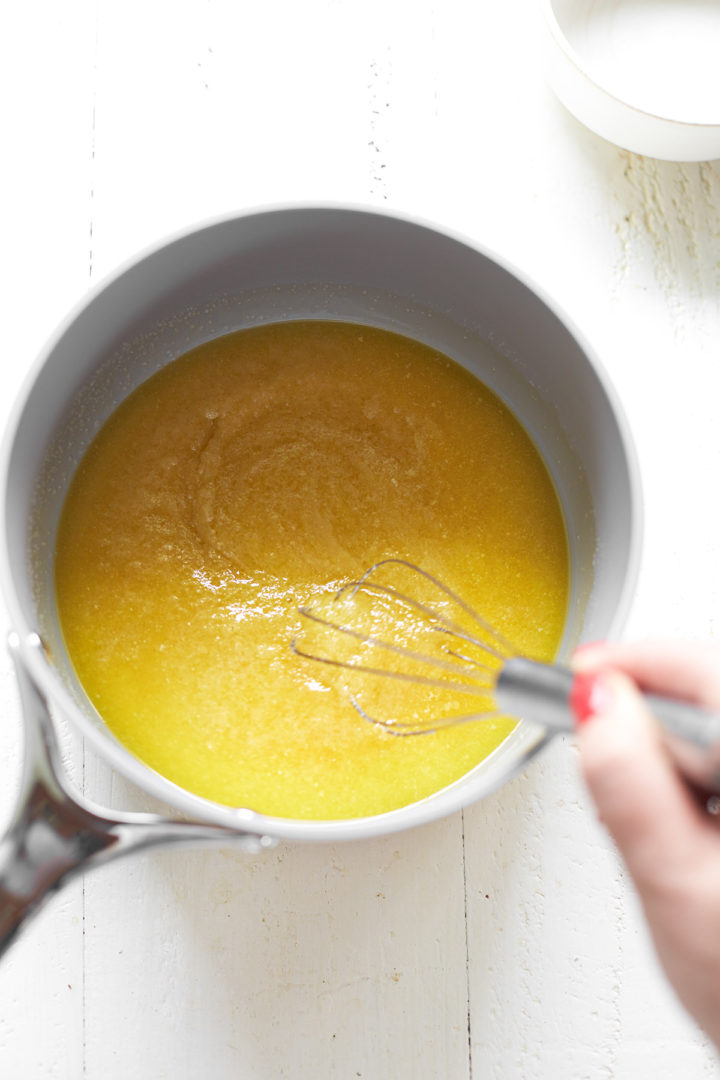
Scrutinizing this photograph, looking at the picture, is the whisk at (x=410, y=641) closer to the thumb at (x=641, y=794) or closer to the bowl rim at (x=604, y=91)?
the thumb at (x=641, y=794)

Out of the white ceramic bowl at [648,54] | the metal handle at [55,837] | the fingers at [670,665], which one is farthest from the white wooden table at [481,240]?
the fingers at [670,665]

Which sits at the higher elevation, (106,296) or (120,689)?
(106,296)

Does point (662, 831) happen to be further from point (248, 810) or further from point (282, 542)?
point (282, 542)

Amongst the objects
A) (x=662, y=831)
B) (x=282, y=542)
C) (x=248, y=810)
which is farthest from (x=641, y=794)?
(x=282, y=542)

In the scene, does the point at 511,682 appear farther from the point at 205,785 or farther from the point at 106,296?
the point at 106,296

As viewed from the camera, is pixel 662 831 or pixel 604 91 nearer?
pixel 662 831

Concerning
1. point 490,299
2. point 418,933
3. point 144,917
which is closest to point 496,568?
point 490,299

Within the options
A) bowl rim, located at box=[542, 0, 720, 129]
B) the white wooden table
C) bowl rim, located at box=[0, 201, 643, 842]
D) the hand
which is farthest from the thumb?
bowl rim, located at box=[542, 0, 720, 129]
